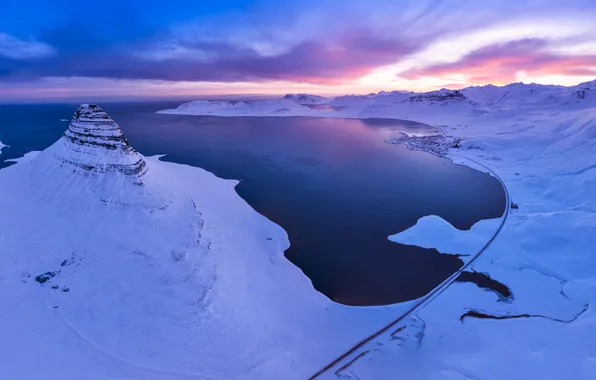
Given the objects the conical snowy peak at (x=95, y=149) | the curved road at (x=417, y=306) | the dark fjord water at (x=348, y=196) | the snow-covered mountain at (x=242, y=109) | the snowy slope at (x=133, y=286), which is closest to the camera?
the snowy slope at (x=133, y=286)

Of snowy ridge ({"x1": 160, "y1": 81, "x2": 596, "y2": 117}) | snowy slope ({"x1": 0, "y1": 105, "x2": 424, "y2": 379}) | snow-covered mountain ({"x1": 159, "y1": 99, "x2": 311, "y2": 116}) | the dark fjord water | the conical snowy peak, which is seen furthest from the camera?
snow-covered mountain ({"x1": 159, "y1": 99, "x2": 311, "y2": 116})

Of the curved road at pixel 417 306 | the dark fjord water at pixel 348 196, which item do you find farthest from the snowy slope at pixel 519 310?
the dark fjord water at pixel 348 196

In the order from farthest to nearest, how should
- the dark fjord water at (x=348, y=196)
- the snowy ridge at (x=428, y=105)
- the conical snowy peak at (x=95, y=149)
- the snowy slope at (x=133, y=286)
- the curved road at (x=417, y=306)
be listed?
the snowy ridge at (x=428, y=105)
the conical snowy peak at (x=95, y=149)
the dark fjord water at (x=348, y=196)
the curved road at (x=417, y=306)
the snowy slope at (x=133, y=286)

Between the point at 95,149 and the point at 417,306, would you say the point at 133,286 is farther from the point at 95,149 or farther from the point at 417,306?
the point at 417,306

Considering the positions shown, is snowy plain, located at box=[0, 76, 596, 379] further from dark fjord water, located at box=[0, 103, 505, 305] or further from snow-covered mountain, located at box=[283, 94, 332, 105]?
snow-covered mountain, located at box=[283, 94, 332, 105]

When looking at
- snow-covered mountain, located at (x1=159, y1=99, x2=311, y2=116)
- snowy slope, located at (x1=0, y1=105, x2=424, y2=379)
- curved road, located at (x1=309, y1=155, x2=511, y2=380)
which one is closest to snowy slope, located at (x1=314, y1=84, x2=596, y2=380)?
curved road, located at (x1=309, y1=155, x2=511, y2=380)

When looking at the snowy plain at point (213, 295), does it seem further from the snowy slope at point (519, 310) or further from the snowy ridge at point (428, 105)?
the snowy ridge at point (428, 105)
